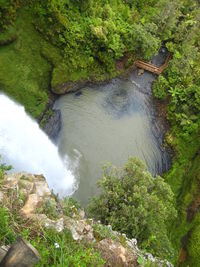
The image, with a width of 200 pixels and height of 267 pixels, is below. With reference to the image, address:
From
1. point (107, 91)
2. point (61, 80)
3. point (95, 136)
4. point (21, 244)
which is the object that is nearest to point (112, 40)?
point (107, 91)

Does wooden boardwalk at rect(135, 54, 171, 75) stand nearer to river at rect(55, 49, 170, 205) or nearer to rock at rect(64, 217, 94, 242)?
river at rect(55, 49, 170, 205)

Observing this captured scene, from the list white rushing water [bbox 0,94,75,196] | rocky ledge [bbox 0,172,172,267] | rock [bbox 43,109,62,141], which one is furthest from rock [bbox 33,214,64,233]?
rock [bbox 43,109,62,141]

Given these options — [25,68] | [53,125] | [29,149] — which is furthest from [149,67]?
[29,149]

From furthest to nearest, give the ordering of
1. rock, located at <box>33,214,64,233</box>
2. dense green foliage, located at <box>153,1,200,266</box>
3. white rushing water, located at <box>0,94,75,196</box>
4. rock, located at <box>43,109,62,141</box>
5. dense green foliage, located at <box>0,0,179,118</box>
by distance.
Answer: rock, located at <box>43,109,62,141</box> → dense green foliage, located at <box>0,0,179,118</box> → dense green foliage, located at <box>153,1,200,266</box> → white rushing water, located at <box>0,94,75,196</box> → rock, located at <box>33,214,64,233</box>

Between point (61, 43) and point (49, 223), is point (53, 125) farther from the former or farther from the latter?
point (49, 223)

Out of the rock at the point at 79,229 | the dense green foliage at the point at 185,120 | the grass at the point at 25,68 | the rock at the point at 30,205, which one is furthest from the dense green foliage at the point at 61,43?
the rock at the point at 79,229

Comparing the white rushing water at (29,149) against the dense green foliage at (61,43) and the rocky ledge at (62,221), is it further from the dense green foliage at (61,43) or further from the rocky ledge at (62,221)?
the rocky ledge at (62,221)

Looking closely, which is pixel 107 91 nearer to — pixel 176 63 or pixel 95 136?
pixel 95 136
